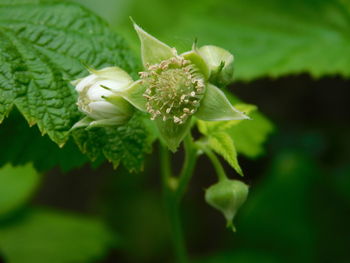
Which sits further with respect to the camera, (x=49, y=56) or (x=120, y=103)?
(x=49, y=56)

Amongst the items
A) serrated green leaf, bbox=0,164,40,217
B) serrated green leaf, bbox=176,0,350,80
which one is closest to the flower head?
serrated green leaf, bbox=176,0,350,80

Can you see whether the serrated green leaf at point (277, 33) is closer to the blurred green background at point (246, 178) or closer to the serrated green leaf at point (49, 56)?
the blurred green background at point (246, 178)

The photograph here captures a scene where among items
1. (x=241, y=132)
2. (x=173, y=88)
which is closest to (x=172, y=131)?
(x=173, y=88)

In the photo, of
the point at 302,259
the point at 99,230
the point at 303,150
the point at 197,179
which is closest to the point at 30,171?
the point at 99,230

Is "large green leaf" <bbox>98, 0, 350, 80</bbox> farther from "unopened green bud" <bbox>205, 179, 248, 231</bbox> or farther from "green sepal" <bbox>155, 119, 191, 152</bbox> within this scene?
"green sepal" <bbox>155, 119, 191, 152</bbox>

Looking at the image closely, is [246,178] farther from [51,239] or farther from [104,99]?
[104,99]
